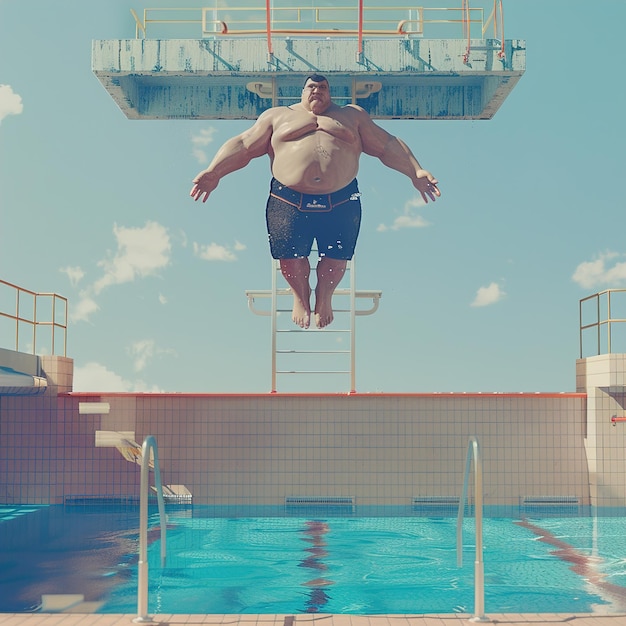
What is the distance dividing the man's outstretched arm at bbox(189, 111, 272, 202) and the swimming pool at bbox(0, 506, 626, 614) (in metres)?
3.28

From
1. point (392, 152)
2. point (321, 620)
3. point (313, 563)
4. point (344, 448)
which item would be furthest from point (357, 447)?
point (321, 620)

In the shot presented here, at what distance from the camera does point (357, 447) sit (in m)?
9.38

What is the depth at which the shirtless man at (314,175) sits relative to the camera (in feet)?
24.3

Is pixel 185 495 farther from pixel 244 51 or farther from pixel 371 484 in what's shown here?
pixel 244 51

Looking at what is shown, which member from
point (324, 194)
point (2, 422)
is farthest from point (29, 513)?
point (324, 194)

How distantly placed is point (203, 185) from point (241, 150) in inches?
21.1

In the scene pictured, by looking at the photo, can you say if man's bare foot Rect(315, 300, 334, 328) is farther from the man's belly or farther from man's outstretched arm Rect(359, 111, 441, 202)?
man's outstretched arm Rect(359, 111, 441, 202)

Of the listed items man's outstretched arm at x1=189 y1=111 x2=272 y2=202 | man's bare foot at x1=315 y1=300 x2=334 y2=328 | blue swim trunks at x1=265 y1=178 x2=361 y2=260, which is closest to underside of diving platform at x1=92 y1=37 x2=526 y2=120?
man's outstretched arm at x1=189 y1=111 x2=272 y2=202

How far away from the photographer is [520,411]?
947 cm

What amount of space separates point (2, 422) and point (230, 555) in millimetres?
4198

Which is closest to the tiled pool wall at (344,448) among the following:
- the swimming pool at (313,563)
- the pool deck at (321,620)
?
the swimming pool at (313,563)

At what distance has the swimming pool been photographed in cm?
511

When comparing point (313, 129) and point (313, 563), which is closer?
point (313, 563)

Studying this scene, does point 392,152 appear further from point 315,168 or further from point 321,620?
point 321,620
